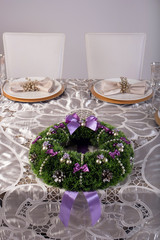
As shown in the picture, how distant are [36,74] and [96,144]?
113cm

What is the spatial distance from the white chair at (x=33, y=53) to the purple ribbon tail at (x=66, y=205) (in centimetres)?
132

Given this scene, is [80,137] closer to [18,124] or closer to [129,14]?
[18,124]

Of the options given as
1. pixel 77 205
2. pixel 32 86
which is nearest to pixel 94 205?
pixel 77 205

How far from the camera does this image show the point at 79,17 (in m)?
2.62

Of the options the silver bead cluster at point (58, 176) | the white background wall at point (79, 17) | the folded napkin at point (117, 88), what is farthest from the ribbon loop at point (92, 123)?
the white background wall at point (79, 17)

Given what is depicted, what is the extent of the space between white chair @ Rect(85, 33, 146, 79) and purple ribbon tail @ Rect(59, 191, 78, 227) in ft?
4.38

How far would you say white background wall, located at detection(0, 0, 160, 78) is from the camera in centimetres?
256

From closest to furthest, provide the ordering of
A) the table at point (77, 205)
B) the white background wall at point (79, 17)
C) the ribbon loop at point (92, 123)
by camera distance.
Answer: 1. the table at point (77, 205)
2. the ribbon loop at point (92, 123)
3. the white background wall at point (79, 17)

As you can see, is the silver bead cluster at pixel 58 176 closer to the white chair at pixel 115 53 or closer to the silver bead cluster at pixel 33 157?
the silver bead cluster at pixel 33 157

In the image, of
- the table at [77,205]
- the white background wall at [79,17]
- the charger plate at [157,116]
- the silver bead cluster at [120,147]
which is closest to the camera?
the table at [77,205]

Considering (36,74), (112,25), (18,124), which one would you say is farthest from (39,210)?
(112,25)

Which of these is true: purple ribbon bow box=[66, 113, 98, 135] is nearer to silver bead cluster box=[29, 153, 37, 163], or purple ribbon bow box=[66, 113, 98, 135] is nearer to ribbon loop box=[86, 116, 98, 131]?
ribbon loop box=[86, 116, 98, 131]

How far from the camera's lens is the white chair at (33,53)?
1.84 meters

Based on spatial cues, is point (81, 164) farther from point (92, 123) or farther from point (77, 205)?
point (92, 123)
